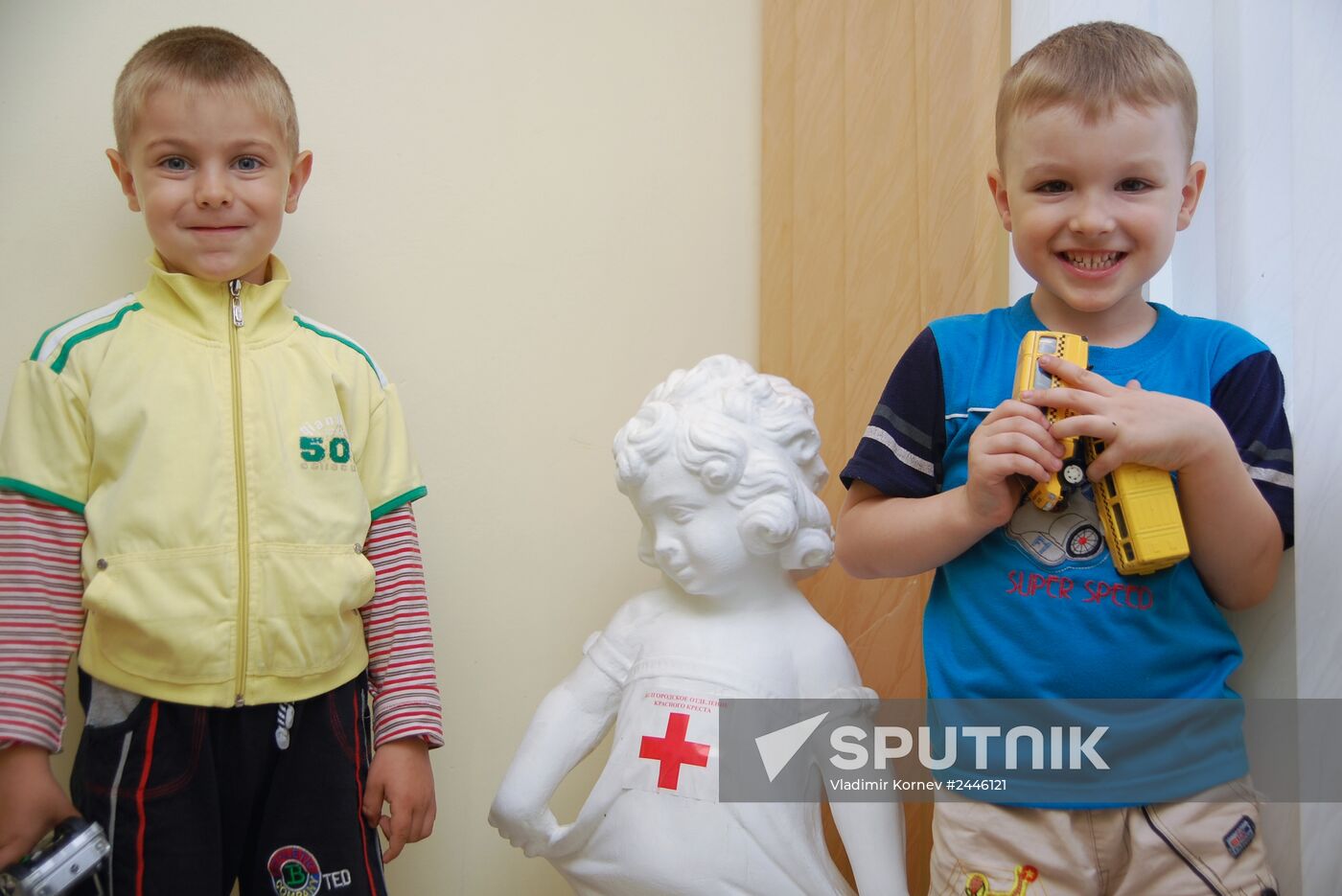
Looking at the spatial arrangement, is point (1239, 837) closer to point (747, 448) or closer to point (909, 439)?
point (909, 439)

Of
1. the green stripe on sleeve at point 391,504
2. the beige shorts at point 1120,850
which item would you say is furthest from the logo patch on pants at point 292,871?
the beige shorts at point 1120,850

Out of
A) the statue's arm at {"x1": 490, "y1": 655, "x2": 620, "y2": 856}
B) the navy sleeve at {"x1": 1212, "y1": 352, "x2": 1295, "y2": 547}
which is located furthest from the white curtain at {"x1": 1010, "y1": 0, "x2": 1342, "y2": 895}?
the statue's arm at {"x1": 490, "y1": 655, "x2": 620, "y2": 856}

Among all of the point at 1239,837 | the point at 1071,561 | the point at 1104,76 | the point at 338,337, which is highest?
the point at 1104,76

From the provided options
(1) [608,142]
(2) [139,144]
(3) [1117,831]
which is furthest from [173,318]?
(3) [1117,831]

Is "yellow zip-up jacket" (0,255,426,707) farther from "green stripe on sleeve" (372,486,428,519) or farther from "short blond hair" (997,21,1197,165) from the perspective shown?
"short blond hair" (997,21,1197,165)

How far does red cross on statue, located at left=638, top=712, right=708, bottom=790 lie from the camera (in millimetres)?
1357

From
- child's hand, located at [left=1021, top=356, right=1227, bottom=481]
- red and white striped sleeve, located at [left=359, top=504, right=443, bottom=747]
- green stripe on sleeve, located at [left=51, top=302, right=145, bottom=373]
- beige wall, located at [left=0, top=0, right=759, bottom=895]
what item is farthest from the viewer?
beige wall, located at [left=0, top=0, right=759, bottom=895]

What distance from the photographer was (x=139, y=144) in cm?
145

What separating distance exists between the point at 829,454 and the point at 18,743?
1.17 m

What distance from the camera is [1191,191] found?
1318mm

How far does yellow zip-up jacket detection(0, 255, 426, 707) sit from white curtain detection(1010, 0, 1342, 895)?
1.00 meters

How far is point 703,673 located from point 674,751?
0.09m

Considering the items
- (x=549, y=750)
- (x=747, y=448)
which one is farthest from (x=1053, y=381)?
(x=549, y=750)

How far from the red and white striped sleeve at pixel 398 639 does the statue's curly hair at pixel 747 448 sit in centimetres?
30
